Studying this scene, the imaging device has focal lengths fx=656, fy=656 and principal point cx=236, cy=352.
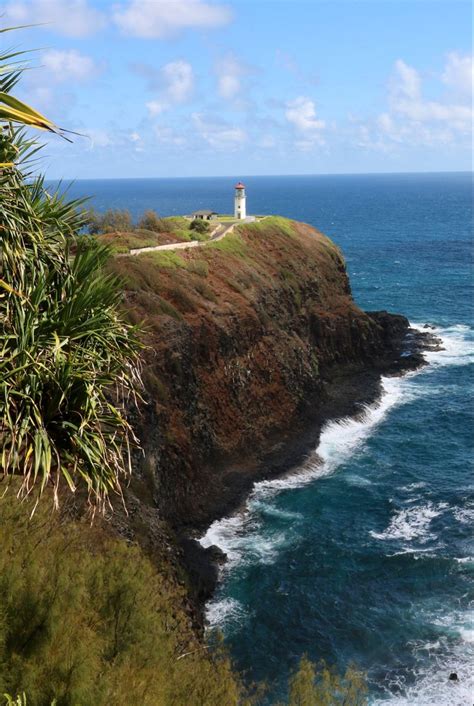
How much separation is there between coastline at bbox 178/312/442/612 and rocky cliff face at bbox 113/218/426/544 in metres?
0.15

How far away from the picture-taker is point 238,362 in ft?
161

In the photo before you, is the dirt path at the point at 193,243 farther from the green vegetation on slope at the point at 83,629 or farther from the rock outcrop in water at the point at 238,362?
the green vegetation on slope at the point at 83,629

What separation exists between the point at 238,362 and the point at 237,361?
0.36 feet

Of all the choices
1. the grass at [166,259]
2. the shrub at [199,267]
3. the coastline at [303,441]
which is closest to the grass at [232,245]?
the shrub at [199,267]

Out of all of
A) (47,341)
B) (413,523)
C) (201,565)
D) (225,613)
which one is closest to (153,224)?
(413,523)

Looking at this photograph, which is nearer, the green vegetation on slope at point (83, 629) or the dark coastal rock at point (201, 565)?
the green vegetation on slope at point (83, 629)

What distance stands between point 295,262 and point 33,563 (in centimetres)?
5435

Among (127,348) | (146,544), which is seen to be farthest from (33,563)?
(146,544)

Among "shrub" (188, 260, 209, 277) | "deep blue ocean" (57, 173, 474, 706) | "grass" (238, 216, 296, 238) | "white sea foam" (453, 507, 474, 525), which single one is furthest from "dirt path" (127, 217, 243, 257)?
"white sea foam" (453, 507, 474, 525)

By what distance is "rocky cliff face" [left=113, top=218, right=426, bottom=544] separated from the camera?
1571 inches

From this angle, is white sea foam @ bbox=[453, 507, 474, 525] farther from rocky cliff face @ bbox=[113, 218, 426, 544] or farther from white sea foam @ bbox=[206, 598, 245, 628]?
white sea foam @ bbox=[206, 598, 245, 628]

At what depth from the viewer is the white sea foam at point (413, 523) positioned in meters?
37.2

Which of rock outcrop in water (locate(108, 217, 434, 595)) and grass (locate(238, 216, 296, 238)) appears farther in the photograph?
grass (locate(238, 216, 296, 238))

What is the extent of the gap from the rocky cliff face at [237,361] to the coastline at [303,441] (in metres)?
0.15
